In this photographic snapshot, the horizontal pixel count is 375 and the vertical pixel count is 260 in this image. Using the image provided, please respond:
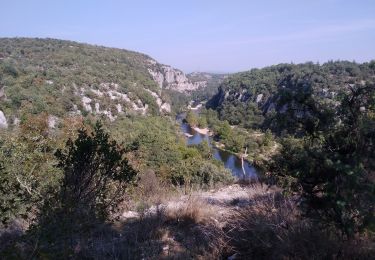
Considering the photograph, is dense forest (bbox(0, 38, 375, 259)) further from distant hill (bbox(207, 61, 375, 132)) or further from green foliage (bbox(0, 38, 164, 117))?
green foliage (bbox(0, 38, 164, 117))

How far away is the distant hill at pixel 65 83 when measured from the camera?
4047 centimetres

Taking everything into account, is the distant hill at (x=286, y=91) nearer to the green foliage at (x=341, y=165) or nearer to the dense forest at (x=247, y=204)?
the dense forest at (x=247, y=204)

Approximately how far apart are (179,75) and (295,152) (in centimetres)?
Answer: 17848

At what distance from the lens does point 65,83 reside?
58.4 metres

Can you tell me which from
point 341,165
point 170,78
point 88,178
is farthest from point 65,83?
point 170,78

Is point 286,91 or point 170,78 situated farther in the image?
point 170,78

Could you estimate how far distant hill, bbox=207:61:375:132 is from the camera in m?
2.88

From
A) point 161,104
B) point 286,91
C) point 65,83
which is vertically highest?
point 286,91

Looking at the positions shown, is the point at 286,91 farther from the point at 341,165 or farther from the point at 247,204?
the point at 247,204

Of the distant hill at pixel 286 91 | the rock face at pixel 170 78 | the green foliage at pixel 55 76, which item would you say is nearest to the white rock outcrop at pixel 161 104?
the green foliage at pixel 55 76

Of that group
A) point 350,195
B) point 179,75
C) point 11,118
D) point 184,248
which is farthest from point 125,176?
point 179,75

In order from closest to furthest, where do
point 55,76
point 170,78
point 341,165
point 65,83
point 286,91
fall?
point 341,165
point 286,91
point 65,83
point 55,76
point 170,78

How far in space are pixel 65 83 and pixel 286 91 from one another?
60.1m

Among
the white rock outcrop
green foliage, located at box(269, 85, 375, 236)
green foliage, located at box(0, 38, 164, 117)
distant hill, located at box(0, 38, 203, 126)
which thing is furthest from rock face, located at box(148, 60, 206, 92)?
green foliage, located at box(269, 85, 375, 236)
